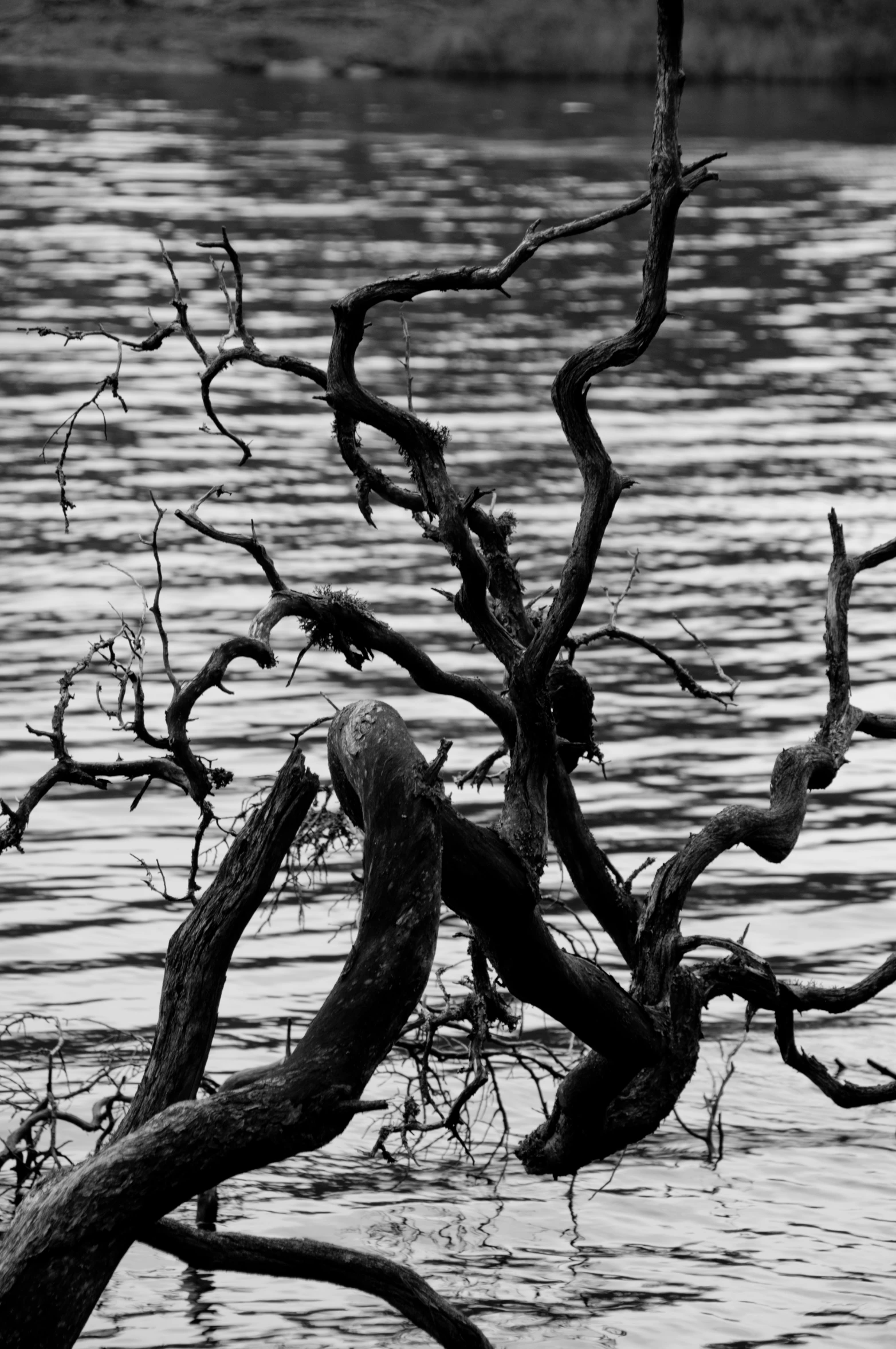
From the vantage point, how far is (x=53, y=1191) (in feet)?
17.7

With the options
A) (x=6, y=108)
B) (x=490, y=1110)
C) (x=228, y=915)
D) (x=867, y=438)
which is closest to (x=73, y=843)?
(x=490, y=1110)

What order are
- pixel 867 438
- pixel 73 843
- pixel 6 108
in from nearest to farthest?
pixel 73 843 < pixel 867 438 < pixel 6 108

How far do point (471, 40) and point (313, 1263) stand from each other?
65142 millimetres

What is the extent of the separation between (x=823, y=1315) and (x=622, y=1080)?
152 cm

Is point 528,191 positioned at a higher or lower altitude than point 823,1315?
higher

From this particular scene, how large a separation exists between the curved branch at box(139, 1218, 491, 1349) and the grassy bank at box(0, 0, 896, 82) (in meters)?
63.3

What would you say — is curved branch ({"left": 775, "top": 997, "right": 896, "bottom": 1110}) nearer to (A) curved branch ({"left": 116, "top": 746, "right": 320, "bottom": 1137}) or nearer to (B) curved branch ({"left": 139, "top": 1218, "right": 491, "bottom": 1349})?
(B) curved branch ({"left": 139, "top": 1218, "right": 491, "bottom": 1349})

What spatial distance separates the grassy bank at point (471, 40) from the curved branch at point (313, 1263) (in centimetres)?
6335

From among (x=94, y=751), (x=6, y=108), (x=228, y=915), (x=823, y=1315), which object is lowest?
(x=823, y=1315)

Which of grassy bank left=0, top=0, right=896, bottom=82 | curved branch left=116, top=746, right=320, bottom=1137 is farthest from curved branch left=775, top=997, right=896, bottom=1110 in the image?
grassy bank left=0, top=0, right=896, bottom=82

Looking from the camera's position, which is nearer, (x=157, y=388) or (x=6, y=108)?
(x=157, y=388)

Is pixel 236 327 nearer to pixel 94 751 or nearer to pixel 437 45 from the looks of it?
pixel 94 751

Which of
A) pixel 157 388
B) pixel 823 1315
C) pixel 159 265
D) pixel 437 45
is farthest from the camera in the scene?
pixel 437 45

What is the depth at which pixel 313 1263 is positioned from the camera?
6.24 metres
